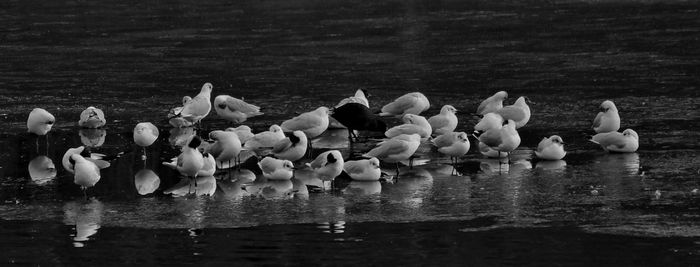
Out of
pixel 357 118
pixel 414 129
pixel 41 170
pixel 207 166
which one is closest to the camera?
pixel 207 166

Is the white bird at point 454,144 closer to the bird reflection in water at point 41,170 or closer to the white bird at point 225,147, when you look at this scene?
the white bird at point 225,147

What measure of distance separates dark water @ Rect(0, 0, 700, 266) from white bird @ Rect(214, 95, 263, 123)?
0.96 feet

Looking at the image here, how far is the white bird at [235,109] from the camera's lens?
18.5m

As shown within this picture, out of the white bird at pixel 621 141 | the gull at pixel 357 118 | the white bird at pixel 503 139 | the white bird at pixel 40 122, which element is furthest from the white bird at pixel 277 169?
the white bird at pixel 40 122

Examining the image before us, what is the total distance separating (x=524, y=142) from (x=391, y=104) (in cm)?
272

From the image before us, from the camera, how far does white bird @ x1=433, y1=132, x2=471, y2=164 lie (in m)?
15.2

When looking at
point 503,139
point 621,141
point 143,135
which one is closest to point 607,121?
point 621,141

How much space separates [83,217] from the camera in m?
12.8

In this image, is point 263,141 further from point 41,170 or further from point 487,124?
point 487,124

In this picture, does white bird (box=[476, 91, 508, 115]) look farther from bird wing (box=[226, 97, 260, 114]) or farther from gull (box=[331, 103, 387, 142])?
bird wing (box=[226, 97, 260, 114])

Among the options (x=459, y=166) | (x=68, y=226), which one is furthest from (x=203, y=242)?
(x=459, y=166)

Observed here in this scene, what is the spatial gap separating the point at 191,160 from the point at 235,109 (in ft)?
14.0

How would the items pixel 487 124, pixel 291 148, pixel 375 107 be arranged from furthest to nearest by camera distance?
pixel 375 107 → pixel 487 124 → pixel 291 148

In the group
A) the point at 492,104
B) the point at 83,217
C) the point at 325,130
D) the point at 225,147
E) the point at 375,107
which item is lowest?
the point at 83,217
